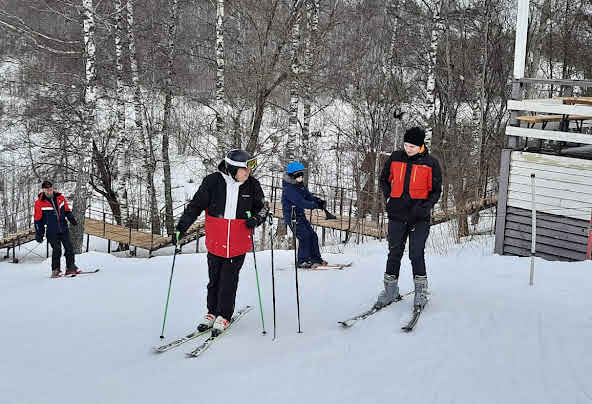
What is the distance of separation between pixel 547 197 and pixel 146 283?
18.8 feet

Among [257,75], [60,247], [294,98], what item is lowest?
[60,247]

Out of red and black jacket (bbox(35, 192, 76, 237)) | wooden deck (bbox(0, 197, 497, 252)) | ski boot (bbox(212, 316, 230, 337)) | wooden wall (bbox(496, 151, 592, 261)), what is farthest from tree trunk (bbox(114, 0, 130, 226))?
ski boot (bbox(212, 316, 230, 337))

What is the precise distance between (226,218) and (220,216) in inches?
2.1

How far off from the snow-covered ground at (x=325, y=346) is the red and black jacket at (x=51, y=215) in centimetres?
200

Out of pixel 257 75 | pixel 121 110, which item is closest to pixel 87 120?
pixel 121 110

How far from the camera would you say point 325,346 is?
4.30m

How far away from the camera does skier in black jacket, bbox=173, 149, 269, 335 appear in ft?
15.1

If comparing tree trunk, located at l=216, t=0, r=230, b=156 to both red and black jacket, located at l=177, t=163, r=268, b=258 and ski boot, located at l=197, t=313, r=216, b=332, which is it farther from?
ski boot, located at l=197, t=313, r=216, b=332

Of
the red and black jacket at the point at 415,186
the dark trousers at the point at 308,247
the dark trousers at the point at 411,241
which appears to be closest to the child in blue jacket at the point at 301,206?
the dark trousers at the point at 308,247

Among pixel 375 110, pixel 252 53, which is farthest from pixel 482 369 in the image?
pixel 375 110

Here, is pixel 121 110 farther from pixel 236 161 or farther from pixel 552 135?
pixel 236 161

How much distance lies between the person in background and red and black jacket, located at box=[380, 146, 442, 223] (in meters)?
5.85

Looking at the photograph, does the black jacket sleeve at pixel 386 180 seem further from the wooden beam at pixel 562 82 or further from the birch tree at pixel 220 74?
the birch tree at pixel 220 74

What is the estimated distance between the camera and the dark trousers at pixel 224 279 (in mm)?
4703
